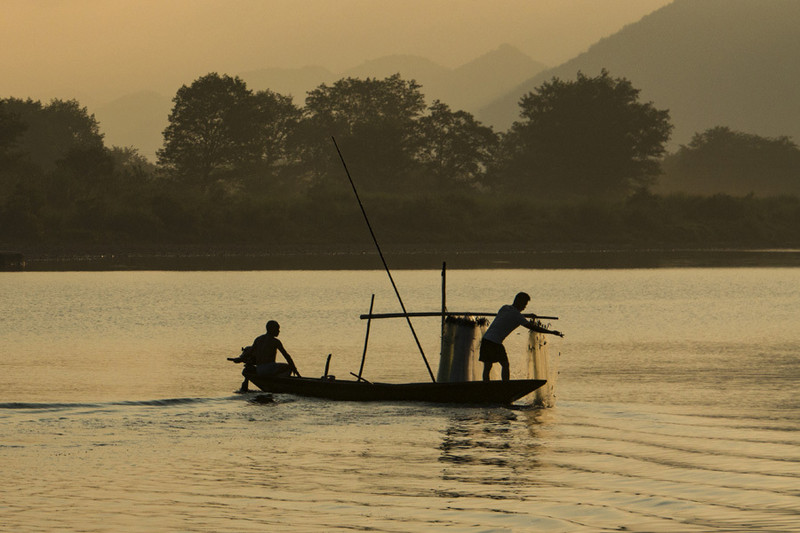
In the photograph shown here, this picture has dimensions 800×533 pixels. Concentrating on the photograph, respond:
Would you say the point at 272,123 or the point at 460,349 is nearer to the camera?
the point at 460,349

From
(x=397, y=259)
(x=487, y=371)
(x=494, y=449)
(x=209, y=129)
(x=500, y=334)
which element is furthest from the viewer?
(x=209, y=129)

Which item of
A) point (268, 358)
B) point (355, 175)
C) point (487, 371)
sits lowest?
point (487, 371)

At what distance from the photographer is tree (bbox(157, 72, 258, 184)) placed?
13888 cm

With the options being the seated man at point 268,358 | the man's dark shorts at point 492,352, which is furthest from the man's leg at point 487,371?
the seated man at point 268,358

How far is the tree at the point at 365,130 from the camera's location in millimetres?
140750

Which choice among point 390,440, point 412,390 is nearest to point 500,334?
point 412,390

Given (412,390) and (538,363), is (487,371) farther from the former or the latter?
(412,390)

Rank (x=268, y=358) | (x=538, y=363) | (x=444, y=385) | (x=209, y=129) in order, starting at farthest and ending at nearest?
(x=209, y=129), (x=268, y=358), (x=538, y=363), (x=444, y=385)

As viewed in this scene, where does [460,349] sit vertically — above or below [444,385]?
above

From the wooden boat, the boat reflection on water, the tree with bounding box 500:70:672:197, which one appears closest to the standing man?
the wooden boat

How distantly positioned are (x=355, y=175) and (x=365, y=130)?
5.21 meters

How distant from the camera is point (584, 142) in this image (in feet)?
496

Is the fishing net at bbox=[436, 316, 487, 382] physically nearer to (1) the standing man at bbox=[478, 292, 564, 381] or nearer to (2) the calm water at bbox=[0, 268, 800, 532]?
(1) the standing man at bbox=[478, 292, 564, 381]

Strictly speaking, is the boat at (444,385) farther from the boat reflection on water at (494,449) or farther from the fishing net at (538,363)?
the boat reflection on water at (494,449)
